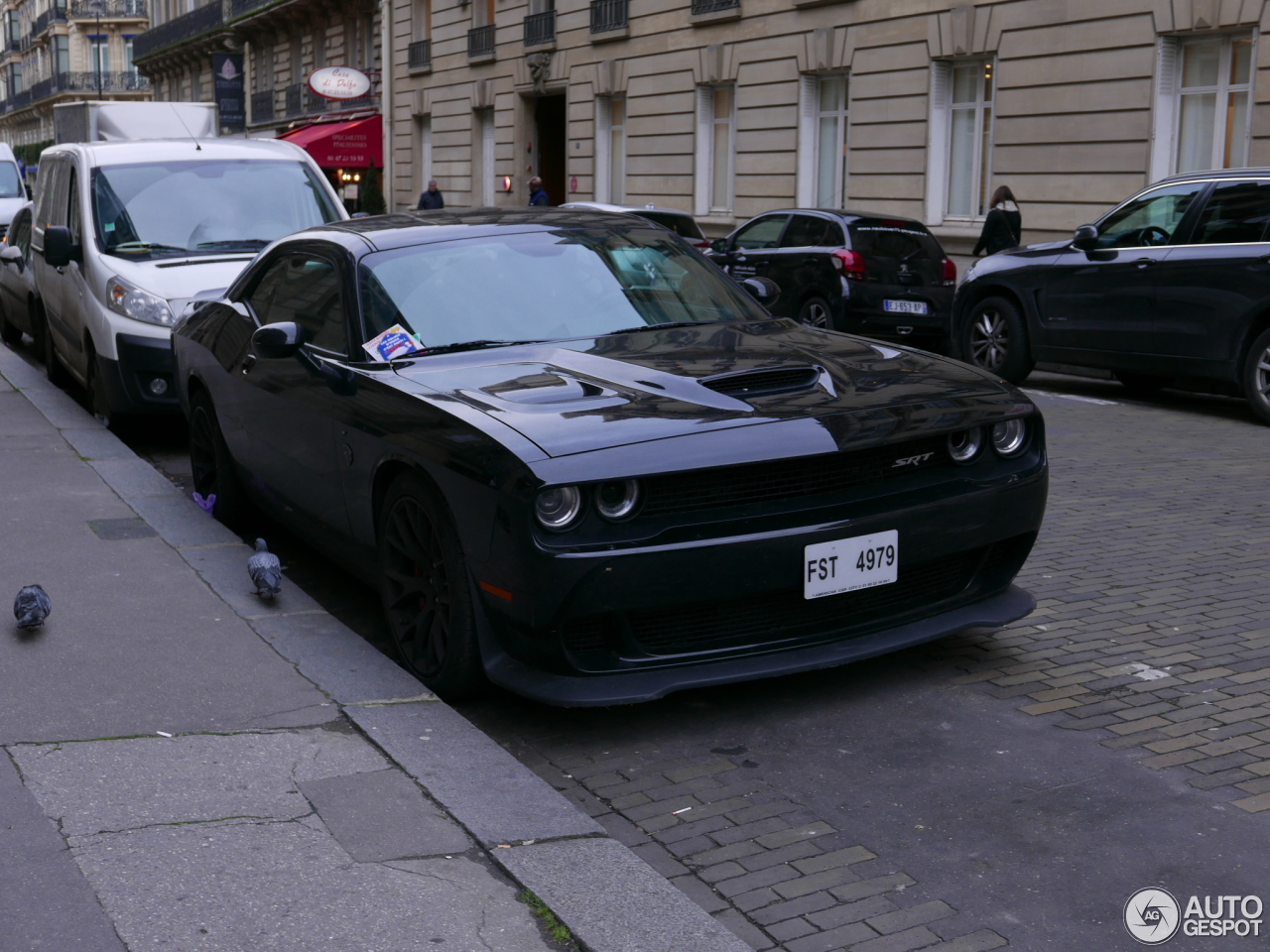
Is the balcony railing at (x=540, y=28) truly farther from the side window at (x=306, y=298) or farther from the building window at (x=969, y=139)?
the side window at (x=306, y=298)

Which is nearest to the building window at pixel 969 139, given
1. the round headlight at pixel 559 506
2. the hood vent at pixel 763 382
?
the hood vent at pixel 763 382

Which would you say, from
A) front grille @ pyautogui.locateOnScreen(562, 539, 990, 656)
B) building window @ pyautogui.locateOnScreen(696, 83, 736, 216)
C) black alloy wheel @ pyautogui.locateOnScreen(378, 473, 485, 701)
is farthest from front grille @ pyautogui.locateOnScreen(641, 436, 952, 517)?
building window @ pyautogui.locateOnScreen(696, 83, 736, 216)

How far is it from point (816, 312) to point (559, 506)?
1219 cm

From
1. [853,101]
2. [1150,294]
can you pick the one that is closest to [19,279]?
[1150,294]

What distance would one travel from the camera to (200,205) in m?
10.2

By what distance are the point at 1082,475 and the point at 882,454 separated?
4490 millimetres

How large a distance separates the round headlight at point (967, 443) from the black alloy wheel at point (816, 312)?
10.9 meters

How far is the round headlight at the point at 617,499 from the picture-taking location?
415cm

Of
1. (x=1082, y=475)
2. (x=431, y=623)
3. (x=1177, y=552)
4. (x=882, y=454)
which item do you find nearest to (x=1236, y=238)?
(x=1082, y=475)

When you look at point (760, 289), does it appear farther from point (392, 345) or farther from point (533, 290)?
point (392, 345)

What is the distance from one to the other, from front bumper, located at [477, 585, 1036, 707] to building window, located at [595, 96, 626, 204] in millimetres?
26401

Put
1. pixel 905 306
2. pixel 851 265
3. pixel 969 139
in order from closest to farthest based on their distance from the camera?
pixel 851 265
pixel 905 306
pixel 969 139

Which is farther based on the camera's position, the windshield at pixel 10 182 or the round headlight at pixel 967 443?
the windshield at pixel 10 182

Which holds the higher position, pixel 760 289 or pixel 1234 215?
pixel 1234 215
